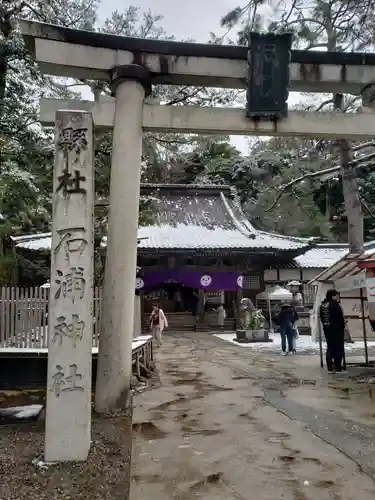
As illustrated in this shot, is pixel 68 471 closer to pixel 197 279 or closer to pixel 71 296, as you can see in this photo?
pixel 71 296

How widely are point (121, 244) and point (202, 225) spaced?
59.0ft

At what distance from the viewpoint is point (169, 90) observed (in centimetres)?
1402

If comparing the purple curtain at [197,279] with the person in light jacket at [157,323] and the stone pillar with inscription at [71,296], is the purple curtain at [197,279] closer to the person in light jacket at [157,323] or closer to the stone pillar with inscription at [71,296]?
the person in light jacket at [157,323]

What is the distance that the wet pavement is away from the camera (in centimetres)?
354

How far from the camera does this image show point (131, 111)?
6.22 m

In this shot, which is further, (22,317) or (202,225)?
(202,225)

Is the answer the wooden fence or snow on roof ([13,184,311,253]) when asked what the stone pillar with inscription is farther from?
snow on roof ([13,184,311,253])

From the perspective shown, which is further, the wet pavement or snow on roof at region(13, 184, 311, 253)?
snow on roof at region(13, 184, 311, 253)

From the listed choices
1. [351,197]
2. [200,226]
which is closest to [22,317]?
[351,197]

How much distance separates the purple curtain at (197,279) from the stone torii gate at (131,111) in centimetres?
1487

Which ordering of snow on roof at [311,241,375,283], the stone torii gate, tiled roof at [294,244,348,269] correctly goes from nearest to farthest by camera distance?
1. the stone torii gate
2. snow on roof at [311,241,375,283]
3. tiled roof at [294,244,348,269]

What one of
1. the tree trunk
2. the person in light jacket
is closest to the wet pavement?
the person in light jacket

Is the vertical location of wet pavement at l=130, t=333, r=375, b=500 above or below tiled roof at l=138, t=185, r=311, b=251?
below

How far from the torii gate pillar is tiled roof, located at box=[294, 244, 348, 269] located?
1816 centimetres
